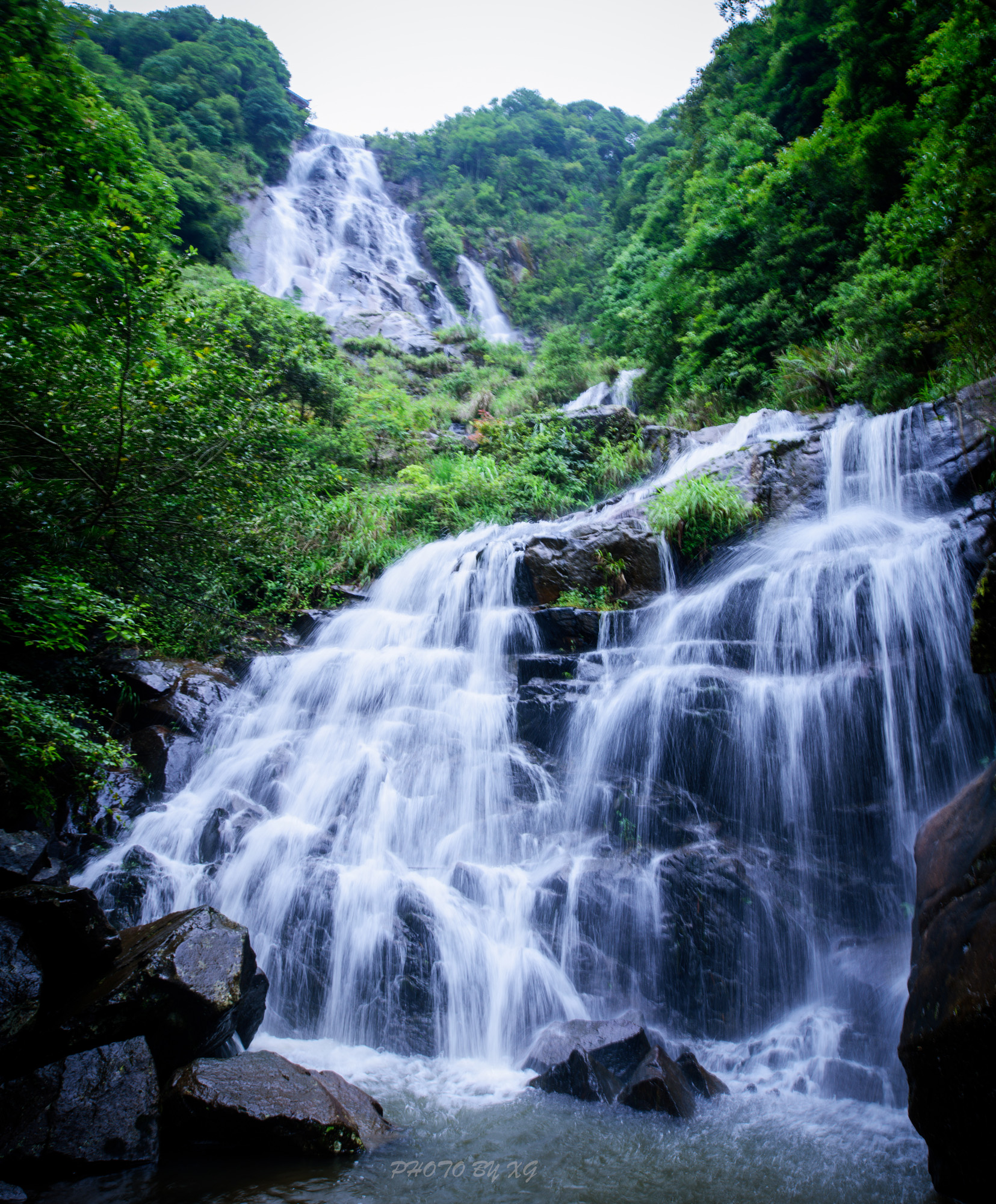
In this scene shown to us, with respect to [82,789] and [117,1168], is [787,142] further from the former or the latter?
[117,1168]

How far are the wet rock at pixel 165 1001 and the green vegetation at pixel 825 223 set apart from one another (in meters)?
8.05

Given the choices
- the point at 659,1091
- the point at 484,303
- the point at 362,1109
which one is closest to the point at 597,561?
the point at 659,1091

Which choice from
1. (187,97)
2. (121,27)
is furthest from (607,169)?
(121,27)

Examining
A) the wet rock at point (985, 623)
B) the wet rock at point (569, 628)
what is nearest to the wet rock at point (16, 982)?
the wet rock at point (985, 623)

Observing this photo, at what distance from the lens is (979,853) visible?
9.50 ft

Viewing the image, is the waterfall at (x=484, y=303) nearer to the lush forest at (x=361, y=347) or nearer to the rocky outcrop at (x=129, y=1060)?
the lush forest at (x=361, y=347)

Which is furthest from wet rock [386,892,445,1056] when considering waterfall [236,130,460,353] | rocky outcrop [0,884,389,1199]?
waterfall [236,130,460,353]

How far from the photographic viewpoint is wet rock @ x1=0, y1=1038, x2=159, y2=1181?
2764mm

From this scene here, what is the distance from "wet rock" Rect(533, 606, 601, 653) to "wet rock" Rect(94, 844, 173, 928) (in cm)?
492

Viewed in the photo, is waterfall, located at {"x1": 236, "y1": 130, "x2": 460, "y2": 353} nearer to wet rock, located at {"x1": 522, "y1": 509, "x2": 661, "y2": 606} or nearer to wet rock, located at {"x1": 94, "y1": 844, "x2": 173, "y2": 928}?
wet rock, located at {"x1": 522, "y1": 509, "x2": 661, "y2": 606}

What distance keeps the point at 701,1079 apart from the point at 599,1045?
636 mm

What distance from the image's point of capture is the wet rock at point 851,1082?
3537mm

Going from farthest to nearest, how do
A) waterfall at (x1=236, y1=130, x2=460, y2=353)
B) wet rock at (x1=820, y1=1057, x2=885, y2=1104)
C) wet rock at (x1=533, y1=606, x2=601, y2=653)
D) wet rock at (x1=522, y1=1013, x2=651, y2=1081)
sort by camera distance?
waterfall at (x1=236, y1=130, x2=460, y2=353)
wet rock at (x1=533, y1=606, x2=601, y2=653)
wet rock at (x1=522, y1=1013, x2=651, y2=1081)
wet rock at (x1=820, y1=1057, x2=885, y2=1104)

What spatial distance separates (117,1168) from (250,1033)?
1.38 m
